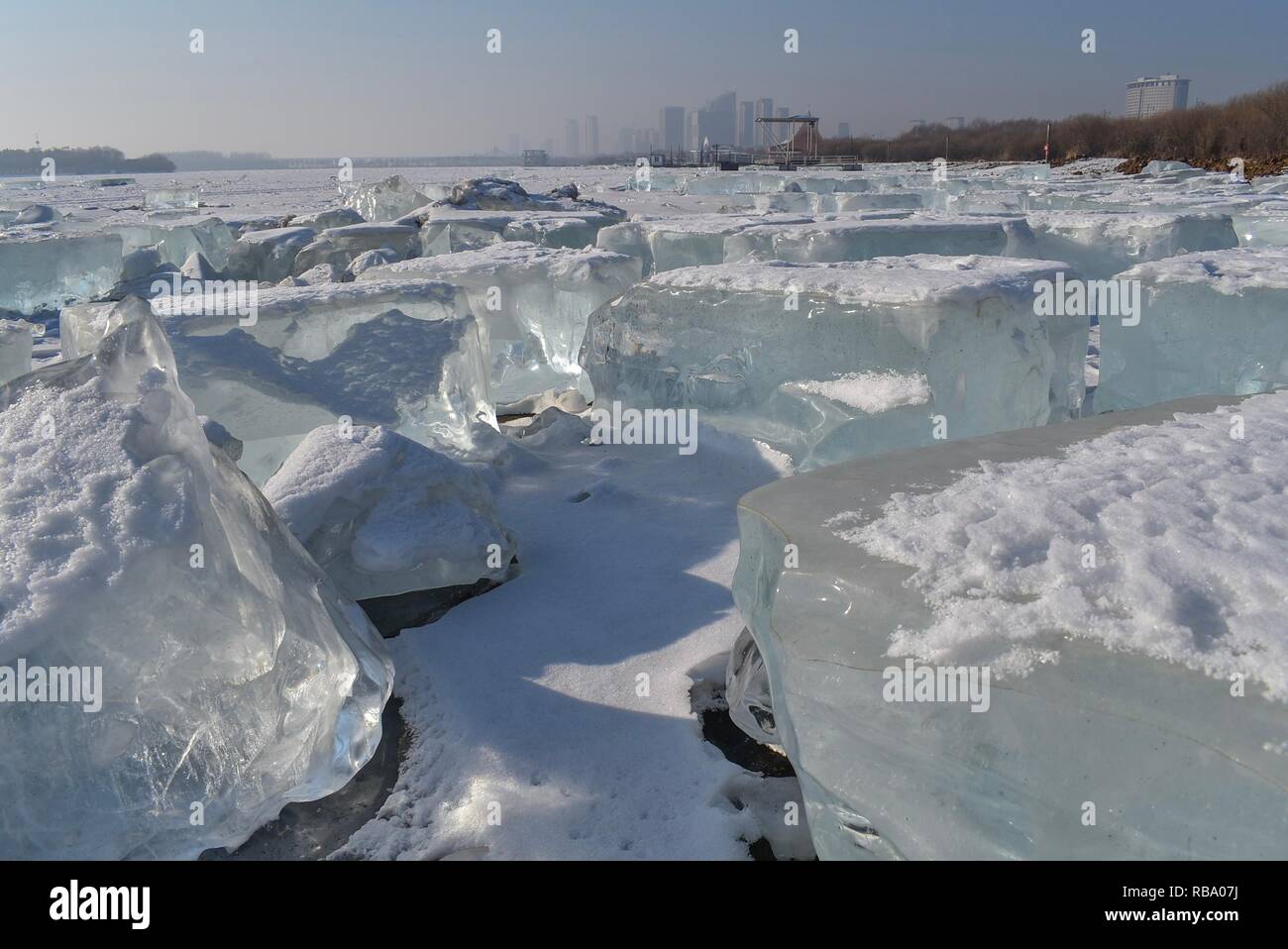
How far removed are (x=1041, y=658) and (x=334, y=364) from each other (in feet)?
11.6

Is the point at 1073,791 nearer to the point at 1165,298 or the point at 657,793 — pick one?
the point at 657,793

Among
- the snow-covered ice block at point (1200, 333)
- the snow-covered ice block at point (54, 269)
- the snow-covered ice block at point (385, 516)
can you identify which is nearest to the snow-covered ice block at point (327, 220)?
the snow-covered ice block at point (54, 269)

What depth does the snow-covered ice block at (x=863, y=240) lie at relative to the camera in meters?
5.86

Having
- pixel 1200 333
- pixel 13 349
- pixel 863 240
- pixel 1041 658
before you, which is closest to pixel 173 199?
pixel 13 349

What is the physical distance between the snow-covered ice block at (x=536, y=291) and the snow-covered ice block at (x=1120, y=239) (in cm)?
354

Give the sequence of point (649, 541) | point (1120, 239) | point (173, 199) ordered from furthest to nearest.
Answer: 1. point (173, 199)
2. point (1120, 239)
3. point (649, 541)

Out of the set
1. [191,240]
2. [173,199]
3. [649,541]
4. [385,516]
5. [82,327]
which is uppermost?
[173,199]

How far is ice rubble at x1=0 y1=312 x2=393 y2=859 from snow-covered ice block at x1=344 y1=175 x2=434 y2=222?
13.1 m

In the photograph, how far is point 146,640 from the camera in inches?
67.1

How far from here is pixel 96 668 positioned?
1.65 meters

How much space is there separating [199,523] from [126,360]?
21.1 inches

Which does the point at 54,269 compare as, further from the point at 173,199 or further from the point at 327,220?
the point at 173,199

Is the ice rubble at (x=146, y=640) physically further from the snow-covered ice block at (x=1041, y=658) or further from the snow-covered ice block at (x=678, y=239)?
the snow-covered ice block at (x=678, y=239)

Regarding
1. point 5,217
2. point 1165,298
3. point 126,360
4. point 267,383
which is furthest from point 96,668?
point 5,217
